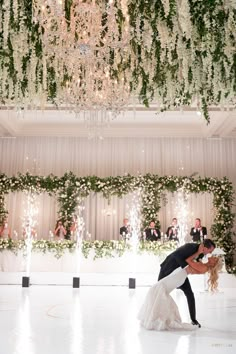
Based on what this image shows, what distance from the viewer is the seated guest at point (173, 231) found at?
1352cm

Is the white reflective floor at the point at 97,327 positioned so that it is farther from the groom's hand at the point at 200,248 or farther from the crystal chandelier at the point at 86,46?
the crystal chandelier at the point at 86,46

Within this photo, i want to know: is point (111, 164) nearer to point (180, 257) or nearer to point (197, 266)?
point (180, 257)

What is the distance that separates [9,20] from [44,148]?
1073cm

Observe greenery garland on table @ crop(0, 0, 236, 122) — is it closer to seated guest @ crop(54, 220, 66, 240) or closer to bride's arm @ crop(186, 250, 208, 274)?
bride's arm @ crop(186, 250, 208, 274)

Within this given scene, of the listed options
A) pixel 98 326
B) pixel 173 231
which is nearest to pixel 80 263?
pixel 173 231

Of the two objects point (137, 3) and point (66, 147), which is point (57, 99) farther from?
point (66, 147)

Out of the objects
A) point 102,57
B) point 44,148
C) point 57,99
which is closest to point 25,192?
point 44,148

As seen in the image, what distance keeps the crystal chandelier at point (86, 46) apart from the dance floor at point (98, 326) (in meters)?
3.24

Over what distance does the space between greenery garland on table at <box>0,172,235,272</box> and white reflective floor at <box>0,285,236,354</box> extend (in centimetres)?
549

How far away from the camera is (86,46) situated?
597cm

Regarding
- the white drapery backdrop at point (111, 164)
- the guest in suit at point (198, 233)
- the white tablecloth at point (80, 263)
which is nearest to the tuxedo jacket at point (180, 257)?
the white tablecloth at point (80, 263)

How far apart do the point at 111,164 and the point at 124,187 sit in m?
1.58

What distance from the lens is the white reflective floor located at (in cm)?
415

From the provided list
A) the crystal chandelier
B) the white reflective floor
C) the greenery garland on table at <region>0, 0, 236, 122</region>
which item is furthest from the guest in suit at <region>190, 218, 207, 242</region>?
the greenery garland on table at <region>0, 0, 236, 122</region>
